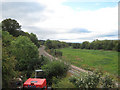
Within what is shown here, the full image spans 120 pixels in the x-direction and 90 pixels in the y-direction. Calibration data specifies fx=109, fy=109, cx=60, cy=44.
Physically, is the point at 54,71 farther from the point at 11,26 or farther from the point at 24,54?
Result: the point at 11,26

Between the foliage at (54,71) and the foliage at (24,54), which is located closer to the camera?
the foliage at (54,71)

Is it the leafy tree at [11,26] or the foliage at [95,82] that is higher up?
the leafy tree at [11,26]

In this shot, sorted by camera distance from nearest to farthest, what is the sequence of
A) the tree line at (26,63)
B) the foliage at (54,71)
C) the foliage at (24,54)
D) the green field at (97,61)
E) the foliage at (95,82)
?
the foliage at (95,82) → the tree line at (26,63) → the foliage at (54,71) → the foliage at (24,54) → the green field at (97,61)

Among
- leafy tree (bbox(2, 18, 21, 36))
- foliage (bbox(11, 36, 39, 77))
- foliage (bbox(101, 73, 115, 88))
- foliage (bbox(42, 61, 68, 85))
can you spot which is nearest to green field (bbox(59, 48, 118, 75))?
foliage (bbox(42, 61, 68, 85))

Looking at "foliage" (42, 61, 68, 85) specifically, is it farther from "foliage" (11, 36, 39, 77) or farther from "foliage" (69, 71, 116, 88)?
"foliage" (69, 71, 116, 88)

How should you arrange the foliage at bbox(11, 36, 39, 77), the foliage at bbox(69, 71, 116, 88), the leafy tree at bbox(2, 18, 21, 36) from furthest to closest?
the leafy tree at bbox(2, 18, 21, 36) → the foliage at bbox(11, 36, 39, 77) → the foliage at bbox(69, 71, 116, 88)

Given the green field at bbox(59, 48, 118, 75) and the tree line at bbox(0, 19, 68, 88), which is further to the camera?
the green field at bbox(59, 48, 118, 75)

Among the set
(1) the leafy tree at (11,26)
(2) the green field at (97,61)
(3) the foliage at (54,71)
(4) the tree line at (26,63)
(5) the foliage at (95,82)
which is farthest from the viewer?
(1) the leafy tree at (11,26)

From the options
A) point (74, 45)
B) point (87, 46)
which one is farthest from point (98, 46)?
point (74, 45)

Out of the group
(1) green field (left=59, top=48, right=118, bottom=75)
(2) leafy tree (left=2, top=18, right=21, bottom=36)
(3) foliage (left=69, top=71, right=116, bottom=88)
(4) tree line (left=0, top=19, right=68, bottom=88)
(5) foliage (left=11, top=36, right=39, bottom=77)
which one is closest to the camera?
(3) foliage (left=69, top=71, right=116, bottom=88)

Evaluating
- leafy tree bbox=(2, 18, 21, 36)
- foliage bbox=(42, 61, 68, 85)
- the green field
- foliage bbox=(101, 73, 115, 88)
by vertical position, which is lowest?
the green field

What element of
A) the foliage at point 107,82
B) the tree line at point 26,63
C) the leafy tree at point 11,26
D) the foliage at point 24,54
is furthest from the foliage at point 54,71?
the leafy tree at point 11,26

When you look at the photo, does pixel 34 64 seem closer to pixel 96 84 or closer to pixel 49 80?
pixel 49 80

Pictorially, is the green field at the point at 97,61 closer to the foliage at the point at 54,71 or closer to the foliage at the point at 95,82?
the foliage at the point at 54,71
